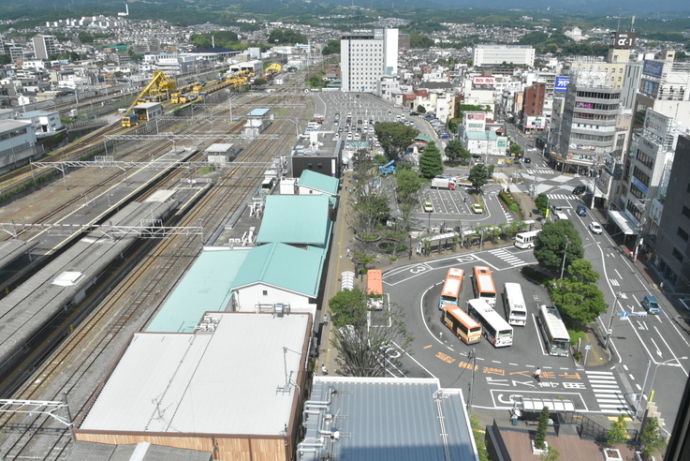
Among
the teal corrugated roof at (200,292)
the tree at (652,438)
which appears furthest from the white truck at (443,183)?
the tree at (652,438)

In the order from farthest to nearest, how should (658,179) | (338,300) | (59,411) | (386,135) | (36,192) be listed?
1. (386,135)
2. (36,192)
3. (658,179)
4. (338,300)
5. (59,411)

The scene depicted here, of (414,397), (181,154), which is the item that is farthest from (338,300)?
(181,154)

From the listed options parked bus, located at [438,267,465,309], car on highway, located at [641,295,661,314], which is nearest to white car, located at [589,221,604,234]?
car on highway, located at [641,295,661,314]

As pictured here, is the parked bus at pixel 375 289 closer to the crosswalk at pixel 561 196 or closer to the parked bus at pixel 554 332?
the parked bus at pixel 554 332

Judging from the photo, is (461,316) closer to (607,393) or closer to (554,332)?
(554,332)

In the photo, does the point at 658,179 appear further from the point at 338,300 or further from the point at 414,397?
the point at 414,397
